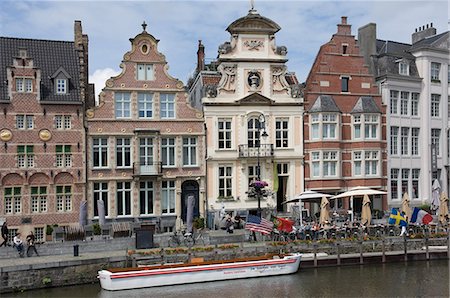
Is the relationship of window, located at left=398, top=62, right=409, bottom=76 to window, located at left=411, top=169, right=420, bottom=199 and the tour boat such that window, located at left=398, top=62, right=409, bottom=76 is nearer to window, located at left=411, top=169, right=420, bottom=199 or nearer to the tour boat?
window, located at left=411, top=169, right=420, bottom=199

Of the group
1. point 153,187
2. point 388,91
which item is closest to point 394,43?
point 388,91

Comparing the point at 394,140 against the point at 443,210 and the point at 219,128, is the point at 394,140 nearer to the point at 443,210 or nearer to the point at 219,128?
the point at 443,210

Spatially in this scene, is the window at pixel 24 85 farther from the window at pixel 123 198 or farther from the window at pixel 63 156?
the window at pixel 123 198

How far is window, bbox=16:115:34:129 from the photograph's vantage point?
3108 cm

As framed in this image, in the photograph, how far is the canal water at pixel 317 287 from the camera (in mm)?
21641

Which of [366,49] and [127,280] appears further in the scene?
[366,49]

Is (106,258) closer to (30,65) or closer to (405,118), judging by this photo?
(30,65)

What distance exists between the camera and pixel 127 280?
22.7 m

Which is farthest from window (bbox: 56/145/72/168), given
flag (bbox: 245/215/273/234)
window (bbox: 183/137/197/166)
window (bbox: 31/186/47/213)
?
flag (bbox: 245/215/273/234)

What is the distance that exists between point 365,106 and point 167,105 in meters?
13.2

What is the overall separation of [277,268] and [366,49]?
70.4 feet

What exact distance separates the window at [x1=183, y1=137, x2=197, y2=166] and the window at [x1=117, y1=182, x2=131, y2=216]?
149 inches

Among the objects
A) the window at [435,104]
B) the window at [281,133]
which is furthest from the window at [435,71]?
the window at [281,133]

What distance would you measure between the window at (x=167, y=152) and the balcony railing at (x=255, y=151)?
164 inches
